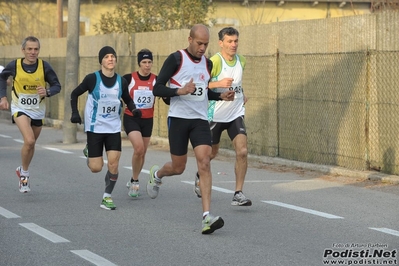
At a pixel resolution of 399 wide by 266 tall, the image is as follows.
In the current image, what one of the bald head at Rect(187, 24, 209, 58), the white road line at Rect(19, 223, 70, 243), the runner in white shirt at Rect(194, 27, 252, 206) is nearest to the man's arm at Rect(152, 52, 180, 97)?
the bald head at Rect(187, 24, 209, 58)

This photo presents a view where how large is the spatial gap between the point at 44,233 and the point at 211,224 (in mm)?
1586

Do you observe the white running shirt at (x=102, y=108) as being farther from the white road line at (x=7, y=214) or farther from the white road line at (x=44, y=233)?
the white road line at (x=44, y=233)

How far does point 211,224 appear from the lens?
8.94 m

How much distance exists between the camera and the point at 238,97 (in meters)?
11.2

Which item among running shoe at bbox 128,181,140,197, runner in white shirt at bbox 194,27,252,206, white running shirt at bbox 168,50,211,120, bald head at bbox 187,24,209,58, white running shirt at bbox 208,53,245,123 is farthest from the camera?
running shoe at bbox 128,181,140,197

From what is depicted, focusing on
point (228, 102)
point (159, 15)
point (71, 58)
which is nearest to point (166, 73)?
point (228, 102)

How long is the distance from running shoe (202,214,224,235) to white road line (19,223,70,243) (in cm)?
128

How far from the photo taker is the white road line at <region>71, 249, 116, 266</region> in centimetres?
770

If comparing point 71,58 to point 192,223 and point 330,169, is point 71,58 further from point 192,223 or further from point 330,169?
point 192,223

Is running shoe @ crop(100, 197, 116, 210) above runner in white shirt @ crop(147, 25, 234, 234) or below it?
below

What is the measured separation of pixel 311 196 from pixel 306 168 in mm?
3327

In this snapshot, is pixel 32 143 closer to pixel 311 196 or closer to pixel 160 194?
pixel 160 194

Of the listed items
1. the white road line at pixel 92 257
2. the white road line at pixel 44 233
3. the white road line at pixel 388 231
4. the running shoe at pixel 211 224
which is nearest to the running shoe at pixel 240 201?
Answer: the white road line at pixel 388 231

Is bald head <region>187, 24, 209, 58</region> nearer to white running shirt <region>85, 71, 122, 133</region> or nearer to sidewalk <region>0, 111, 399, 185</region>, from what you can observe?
white running shirt <region>85, 71, 122, 133</region>
